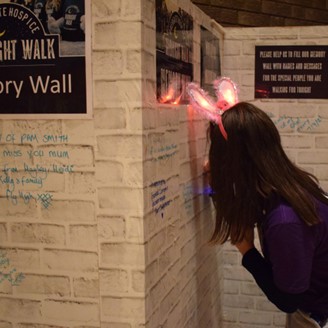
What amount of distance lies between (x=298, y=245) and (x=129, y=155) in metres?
0.59

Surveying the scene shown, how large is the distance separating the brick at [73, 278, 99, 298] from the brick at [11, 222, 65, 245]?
140mm

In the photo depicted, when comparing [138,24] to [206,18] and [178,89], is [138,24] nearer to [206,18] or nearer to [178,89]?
[178,89]

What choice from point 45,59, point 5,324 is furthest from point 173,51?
point 5,324

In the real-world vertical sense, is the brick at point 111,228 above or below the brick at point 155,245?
above

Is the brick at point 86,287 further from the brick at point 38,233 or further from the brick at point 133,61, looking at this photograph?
the brick at point 133,61

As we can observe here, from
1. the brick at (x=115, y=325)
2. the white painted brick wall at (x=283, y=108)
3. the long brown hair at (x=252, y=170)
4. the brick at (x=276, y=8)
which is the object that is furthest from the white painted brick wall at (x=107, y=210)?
the brick at (x=276, y=8)

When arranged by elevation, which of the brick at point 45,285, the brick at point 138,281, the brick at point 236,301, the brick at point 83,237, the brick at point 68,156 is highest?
the brick at point 68,156

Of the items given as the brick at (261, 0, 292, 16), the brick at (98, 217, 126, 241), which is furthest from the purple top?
the brick at (261, 0, 292, 16)

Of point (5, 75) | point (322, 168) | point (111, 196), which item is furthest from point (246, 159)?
point (322, 168)

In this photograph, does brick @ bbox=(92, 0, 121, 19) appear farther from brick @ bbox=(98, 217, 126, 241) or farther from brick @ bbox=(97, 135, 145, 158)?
brick @ bbox=(98, 217, 126, 241)

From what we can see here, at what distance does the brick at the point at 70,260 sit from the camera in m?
1.60

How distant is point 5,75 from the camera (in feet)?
5.30

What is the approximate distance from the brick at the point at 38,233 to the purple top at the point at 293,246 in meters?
0.68

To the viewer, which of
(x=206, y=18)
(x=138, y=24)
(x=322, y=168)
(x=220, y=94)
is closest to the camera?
(x=138, y=24)
